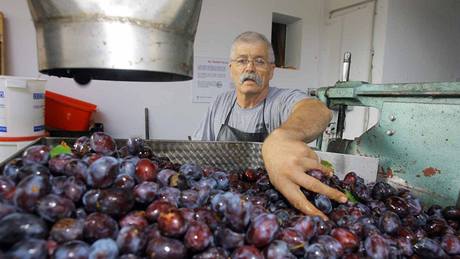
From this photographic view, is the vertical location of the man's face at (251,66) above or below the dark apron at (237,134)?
above

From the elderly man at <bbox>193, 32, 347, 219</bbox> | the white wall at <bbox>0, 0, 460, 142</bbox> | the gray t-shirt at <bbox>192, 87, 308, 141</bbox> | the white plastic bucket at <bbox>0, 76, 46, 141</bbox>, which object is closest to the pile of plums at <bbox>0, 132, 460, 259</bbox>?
the elderly man at <bbox>193, 32, 347, 219</bbox>

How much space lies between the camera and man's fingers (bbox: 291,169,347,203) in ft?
2.19

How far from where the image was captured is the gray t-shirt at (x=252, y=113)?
5.23ft

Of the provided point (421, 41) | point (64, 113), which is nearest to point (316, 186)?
point (64, 113)

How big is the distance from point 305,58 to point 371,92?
246 centimetres

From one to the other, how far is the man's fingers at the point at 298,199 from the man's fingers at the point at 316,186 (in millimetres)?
17

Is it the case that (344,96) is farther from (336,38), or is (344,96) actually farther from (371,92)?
(336,38)

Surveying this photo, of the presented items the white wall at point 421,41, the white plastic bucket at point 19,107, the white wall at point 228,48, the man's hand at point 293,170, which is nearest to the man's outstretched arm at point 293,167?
the man's hand at point 293,170

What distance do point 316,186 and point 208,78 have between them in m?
2.31

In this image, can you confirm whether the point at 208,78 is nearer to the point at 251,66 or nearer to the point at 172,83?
the point at 172,83

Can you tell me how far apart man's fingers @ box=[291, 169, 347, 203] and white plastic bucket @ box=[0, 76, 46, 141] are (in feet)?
5.53

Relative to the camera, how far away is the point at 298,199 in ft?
2.19

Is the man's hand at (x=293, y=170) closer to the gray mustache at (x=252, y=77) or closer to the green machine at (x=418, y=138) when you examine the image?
the green machine at (x=418, y=138)

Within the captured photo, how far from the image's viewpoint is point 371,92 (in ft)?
3.56
